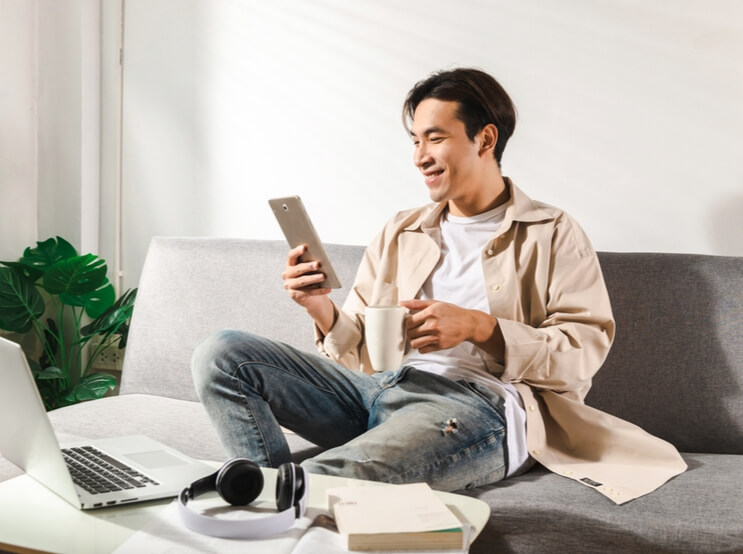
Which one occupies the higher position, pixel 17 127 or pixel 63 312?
pixel 17 127

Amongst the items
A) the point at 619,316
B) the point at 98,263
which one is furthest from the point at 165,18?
the point at 619,316

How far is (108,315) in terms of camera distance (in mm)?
2828

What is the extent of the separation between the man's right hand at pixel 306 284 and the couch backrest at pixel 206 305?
0.45m

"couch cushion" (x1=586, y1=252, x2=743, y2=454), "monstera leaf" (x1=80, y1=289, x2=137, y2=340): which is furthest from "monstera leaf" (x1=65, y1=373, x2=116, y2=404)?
"couch cushion" (x1=586, y1=252, x2=743, y2=454)

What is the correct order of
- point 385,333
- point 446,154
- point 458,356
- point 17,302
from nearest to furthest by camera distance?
point 385,333
point 458,356
point 446,154
point 17,302

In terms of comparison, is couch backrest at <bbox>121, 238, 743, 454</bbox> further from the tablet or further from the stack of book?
the stack of book

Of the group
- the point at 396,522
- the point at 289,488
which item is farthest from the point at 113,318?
the point at 396,522

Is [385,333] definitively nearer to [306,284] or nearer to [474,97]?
[306,284]

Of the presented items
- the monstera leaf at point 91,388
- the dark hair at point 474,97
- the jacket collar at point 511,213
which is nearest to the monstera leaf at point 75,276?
the monstera leaf at point 91,388

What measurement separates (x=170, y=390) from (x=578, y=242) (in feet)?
3.95

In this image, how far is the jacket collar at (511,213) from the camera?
180 centimetres

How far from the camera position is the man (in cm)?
151

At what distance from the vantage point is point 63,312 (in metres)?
3.01

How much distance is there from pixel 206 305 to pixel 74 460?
1087mm
